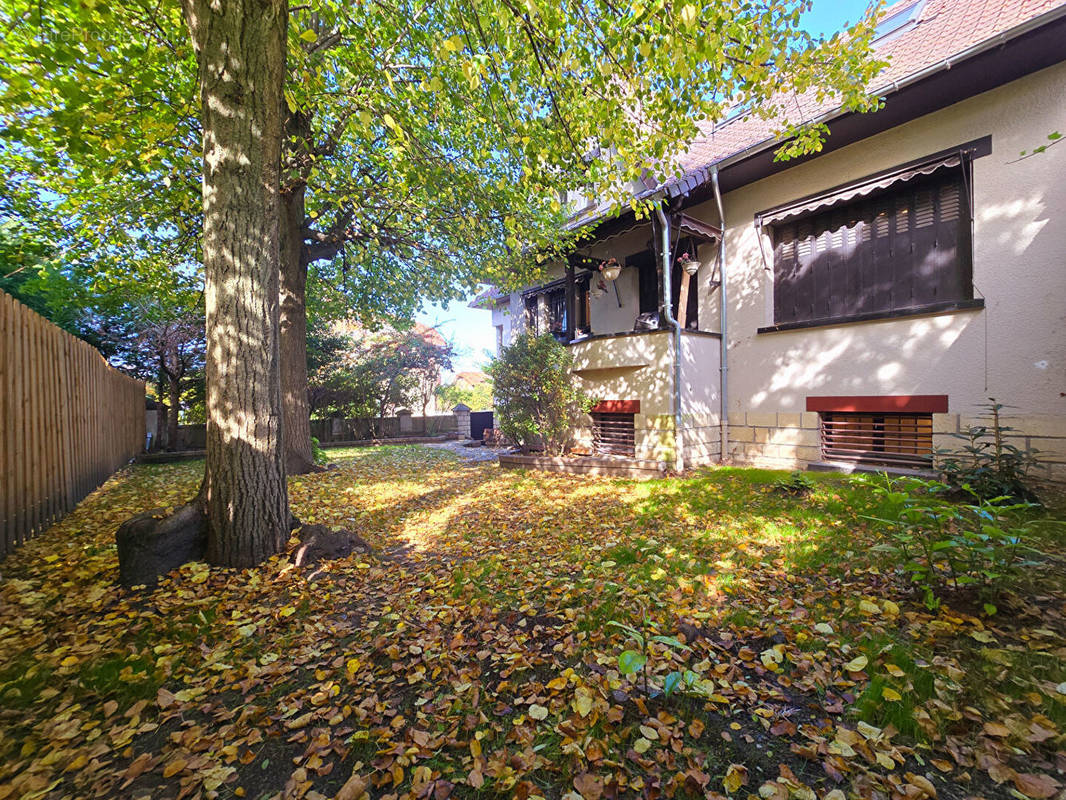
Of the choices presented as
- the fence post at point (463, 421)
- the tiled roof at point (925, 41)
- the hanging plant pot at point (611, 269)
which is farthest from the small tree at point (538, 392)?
the fence post at point (463, 421)

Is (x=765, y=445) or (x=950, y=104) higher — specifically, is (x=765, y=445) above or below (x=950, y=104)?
below

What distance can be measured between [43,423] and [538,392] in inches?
250

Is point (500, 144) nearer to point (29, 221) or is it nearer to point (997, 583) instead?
point (997, 583)

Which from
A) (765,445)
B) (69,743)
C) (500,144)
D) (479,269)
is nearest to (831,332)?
(765,445)

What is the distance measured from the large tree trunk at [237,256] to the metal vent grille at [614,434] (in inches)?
235

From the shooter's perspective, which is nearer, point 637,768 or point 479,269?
point 637,768

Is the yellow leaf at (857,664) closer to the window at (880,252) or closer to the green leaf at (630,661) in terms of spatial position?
the green leaf at (630,661)

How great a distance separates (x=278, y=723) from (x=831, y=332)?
25.0ft

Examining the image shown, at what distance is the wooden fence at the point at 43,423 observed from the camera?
139 inches

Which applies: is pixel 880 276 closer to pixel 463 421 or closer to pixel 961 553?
pixel 961 553

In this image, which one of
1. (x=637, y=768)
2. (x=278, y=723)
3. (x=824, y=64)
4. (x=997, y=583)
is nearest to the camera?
(x=637, y=768)

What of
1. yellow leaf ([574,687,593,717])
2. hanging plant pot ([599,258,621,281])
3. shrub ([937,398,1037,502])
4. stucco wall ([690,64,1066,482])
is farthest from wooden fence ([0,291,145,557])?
stucco wall ([690,64,1066,482])

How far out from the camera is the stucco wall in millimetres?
4711

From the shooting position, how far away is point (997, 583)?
229 centimetres
